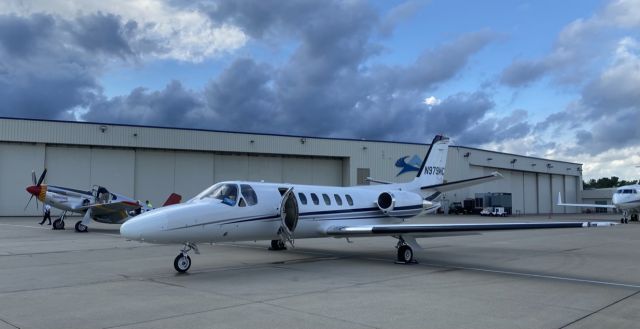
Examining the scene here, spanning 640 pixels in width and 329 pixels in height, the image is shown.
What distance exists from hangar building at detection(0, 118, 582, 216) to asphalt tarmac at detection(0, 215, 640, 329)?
2923 cm

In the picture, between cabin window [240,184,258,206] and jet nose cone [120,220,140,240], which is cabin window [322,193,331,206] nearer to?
cabin window [240,184,258,206]

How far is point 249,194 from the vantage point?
520 inches

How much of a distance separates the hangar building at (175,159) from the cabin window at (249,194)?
116 ft

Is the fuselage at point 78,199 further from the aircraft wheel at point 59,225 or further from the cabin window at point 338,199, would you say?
the cabin window at point 338,199

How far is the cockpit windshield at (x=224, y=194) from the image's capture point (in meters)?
12.5

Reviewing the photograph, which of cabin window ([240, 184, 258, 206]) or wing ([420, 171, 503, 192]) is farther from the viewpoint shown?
wing ([420, 171, 503, 192])

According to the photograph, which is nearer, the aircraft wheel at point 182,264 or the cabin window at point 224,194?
the aircraft wheel at point 182,264

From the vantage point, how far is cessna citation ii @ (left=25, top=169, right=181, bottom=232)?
27.0 m

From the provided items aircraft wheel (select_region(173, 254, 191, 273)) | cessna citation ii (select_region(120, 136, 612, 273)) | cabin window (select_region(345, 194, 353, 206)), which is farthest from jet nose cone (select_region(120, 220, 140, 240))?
cabin window (select_region(345, 194, 353, 206))

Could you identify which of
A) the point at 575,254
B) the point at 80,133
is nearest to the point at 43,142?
the point at 80,133

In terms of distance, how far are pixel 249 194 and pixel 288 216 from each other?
1.59 m

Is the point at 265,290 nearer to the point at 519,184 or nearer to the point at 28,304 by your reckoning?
the point at 28,304

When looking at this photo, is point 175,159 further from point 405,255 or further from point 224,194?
point 405,255

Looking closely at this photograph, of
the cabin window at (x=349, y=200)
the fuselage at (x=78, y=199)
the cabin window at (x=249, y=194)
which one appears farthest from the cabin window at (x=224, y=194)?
the fuselage at (x=78, y=199)
